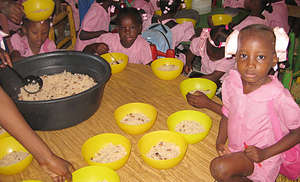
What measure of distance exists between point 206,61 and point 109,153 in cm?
168

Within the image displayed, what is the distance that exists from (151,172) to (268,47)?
817 mm

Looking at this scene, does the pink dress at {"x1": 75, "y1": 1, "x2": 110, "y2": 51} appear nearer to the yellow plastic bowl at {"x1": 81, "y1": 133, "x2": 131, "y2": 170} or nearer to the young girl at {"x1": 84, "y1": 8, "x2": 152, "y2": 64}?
the young girl at {"x1": 84, "y1": 8, "x2": 152, "y2": 64}

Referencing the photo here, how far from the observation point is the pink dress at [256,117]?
4.15ft

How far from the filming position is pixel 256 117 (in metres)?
1.34

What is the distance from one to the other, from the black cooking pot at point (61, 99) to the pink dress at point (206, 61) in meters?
1.23

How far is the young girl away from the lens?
262 cm

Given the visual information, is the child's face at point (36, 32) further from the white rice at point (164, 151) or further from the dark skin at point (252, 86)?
the dark skin at point (252, 86)

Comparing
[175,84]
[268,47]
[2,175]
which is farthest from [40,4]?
[268,47]

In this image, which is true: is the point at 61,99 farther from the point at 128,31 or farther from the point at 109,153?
the point at 128,31

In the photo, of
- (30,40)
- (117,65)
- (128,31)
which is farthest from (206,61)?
(30,40)

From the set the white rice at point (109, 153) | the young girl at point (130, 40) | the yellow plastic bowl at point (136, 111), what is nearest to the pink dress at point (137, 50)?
the young girl at point (130, 40)

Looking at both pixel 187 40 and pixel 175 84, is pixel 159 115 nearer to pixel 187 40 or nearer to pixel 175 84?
pixel 175 84

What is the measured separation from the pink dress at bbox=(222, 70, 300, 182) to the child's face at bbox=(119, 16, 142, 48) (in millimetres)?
1430

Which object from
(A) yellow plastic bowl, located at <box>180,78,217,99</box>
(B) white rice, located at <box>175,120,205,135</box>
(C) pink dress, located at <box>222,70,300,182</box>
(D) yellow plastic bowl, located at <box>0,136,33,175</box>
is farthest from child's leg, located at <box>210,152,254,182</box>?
(D) yellow plastic bowl, located at <box>0,136,33,175</box>
